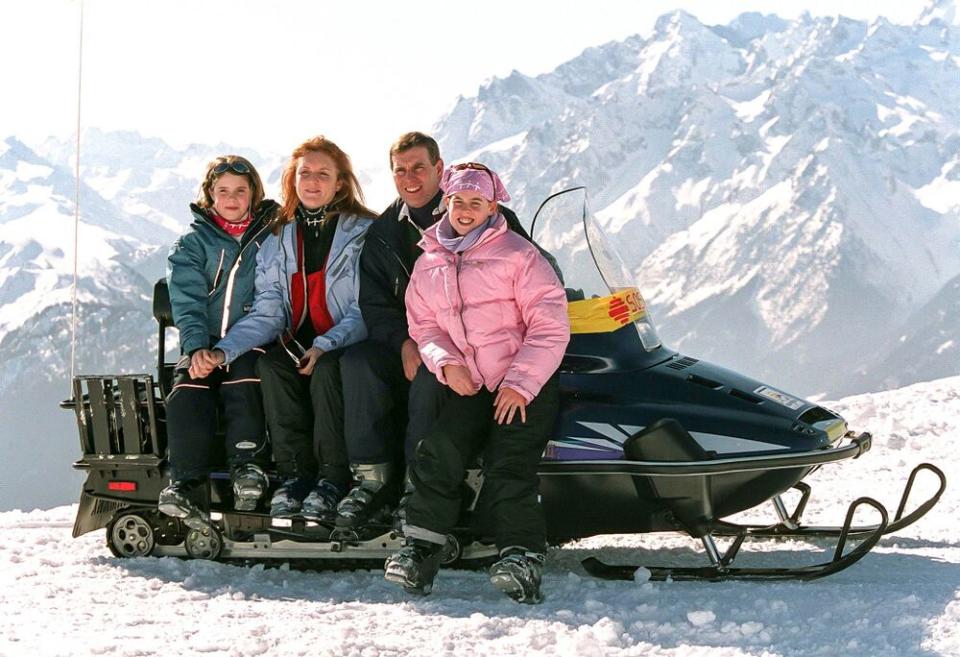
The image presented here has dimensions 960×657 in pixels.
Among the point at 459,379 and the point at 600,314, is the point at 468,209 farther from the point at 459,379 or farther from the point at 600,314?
the point at 600,314

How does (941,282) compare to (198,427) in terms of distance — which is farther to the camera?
(941,282)

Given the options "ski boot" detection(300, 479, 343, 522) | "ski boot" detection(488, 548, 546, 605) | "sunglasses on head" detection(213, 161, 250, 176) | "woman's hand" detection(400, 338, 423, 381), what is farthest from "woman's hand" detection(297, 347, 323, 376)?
"ski boot" detection(488, 548, 546, 605)

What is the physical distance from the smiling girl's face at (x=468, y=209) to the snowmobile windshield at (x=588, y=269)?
1.54 ft

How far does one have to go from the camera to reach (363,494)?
4.14 meters

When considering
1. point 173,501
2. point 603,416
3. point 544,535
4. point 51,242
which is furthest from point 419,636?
point 51,242

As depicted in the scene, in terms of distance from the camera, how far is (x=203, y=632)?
133 inches

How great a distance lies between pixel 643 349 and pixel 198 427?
190 cm

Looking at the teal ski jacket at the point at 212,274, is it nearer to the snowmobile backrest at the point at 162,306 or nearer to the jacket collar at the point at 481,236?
the snowmobile backrest at the point at 162,306

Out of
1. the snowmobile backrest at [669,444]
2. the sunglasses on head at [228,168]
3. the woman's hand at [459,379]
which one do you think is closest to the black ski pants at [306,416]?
the woman's hand at [459,379]

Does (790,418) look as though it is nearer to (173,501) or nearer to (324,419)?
(324,419)

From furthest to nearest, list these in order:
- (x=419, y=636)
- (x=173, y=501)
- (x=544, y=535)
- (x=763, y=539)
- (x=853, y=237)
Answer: (x=853, y=237), (x=763, y=539), (x=173, y=501), (x=544, y=535), (x=419, y=636)

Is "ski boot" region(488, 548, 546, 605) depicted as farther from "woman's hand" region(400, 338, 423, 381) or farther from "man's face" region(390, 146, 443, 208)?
"man's face" region(390, 146, 443, 208)

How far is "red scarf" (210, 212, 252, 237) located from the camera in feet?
15.4

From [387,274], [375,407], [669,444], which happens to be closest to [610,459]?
[669,444]
